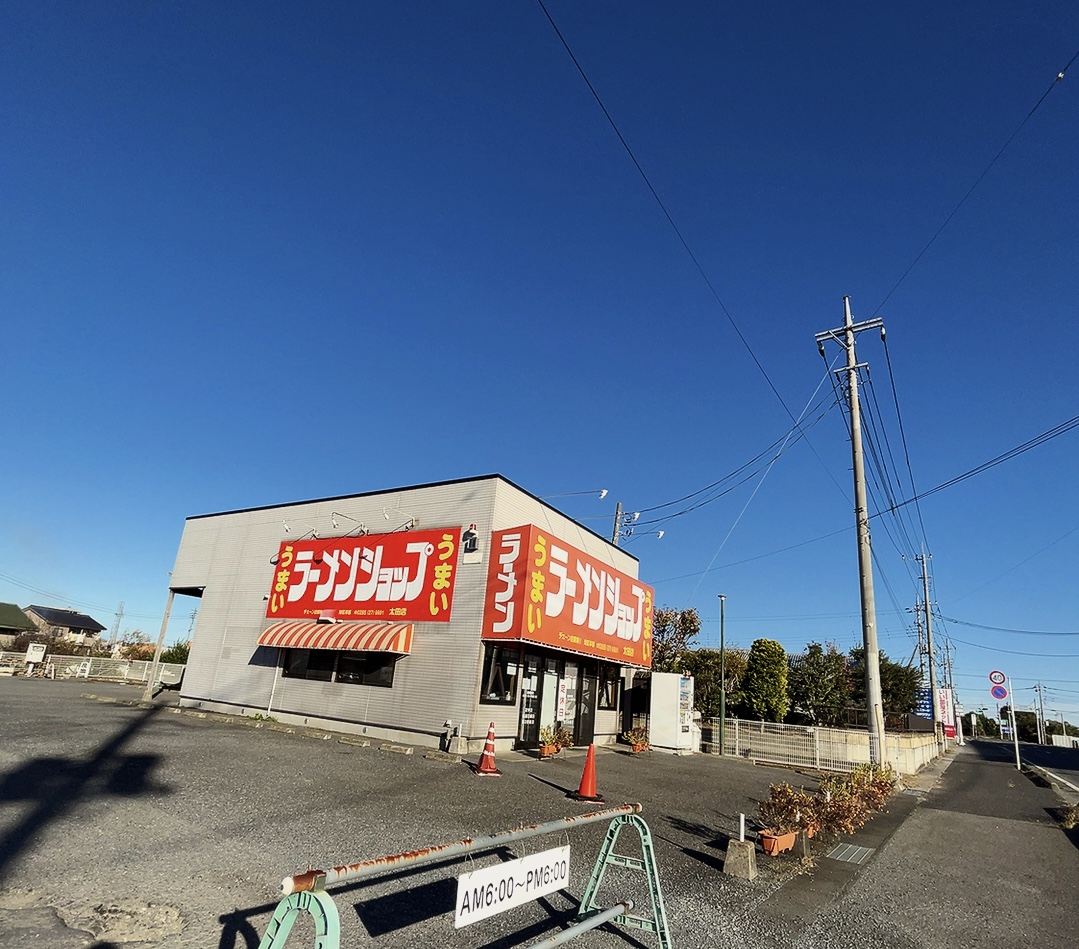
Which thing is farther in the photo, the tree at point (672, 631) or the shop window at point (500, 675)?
the tree at point (672, 631)

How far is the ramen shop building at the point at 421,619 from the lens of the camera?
1534 cm

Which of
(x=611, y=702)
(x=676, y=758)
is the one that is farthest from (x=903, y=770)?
(x=611, y=702)

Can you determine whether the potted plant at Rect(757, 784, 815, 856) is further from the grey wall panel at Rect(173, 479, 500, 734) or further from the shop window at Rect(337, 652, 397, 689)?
the shop window at Rect(337, 652, 397, 689)

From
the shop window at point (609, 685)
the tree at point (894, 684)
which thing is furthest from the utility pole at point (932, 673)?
the shop window at point (609, 685)

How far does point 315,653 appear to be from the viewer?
58.9ft

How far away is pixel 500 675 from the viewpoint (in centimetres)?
1580

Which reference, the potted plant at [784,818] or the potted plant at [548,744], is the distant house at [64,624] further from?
the potted plant at [784,818]

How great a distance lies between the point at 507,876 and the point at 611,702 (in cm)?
1874

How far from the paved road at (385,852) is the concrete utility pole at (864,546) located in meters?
2.06

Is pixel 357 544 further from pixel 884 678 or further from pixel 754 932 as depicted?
pixel 884 678

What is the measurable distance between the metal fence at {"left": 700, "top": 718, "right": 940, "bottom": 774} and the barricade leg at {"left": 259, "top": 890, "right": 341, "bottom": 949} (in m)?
17.7

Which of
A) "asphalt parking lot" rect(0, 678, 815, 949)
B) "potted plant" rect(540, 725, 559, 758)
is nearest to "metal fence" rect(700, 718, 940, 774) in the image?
"asphalt parking lot" rect(0, 678, 815, 949)

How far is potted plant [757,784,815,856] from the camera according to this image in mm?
7602

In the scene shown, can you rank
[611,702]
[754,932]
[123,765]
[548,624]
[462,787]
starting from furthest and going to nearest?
[611,702] < [548,624] < [462,787] < [123,765] < [754,932]
